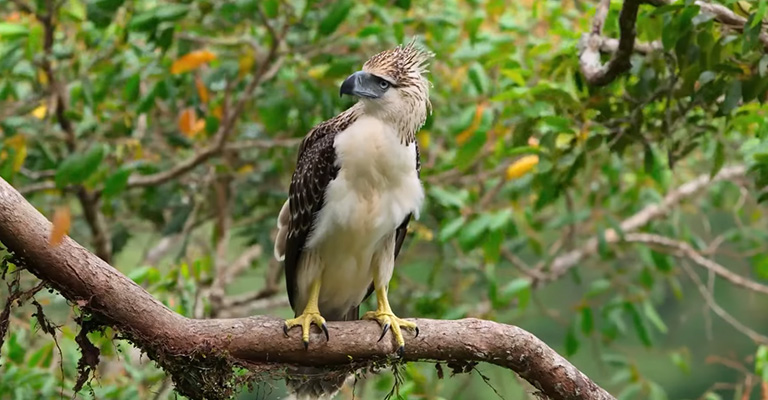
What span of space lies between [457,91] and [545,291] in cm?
313

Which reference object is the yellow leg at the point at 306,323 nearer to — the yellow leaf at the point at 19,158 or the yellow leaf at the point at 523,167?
the yellow leaf at the point at 19,158

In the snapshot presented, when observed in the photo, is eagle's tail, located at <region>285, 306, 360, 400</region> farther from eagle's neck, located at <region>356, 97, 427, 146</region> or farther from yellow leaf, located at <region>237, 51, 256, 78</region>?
yellow leaf, located at <region>237, 51, 256, 78</region>

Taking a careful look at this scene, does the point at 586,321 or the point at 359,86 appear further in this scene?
the point at 586,321

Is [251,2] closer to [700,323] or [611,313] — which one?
[611,313]

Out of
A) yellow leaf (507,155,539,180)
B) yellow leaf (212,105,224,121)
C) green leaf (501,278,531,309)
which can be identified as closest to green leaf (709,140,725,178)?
yellow leaf (507,155,539,180)

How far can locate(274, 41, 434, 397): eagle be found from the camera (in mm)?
2594

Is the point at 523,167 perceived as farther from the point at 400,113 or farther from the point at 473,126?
the point at 400,113

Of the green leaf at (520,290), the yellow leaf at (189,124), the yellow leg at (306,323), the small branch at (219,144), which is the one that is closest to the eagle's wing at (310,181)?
the yellow leg at (306,323)

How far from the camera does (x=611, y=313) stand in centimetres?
454

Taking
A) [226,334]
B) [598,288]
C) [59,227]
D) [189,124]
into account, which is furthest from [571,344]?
[59,227]

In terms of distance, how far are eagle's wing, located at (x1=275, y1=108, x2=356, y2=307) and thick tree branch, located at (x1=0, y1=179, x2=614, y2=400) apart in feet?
1.22

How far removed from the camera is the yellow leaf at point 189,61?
376cm

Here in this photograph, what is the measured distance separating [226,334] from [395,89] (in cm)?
81

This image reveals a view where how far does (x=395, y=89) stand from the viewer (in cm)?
259
